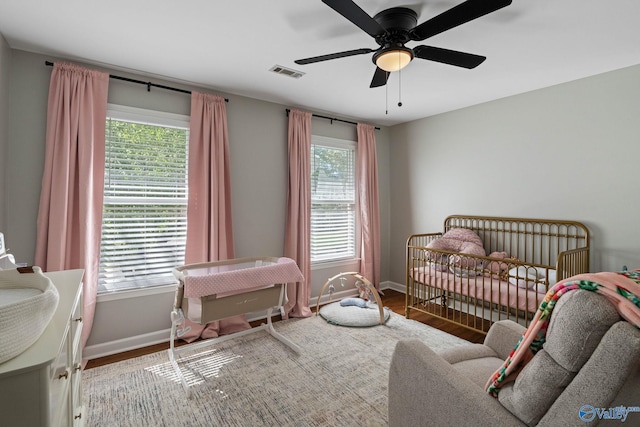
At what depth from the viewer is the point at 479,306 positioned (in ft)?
10.4

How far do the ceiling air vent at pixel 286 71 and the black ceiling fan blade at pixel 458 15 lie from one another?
4.03 ft

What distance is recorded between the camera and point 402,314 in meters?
3.58

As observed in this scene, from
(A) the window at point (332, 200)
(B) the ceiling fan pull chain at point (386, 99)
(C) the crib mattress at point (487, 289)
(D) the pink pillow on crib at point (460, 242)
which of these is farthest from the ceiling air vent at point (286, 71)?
(C) the crib mattress at point (487, 289)

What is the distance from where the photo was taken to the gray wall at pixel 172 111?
2.29m

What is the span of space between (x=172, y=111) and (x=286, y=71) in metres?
1.17

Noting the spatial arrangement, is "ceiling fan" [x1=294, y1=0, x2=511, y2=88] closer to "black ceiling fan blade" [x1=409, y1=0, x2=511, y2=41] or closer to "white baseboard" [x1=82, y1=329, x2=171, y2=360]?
"black ceiling fan blade" [x1=409, y1=0, x2=511, y2=41]

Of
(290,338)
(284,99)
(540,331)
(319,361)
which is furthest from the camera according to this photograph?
(284,99)

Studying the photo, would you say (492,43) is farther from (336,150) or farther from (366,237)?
(366,237)

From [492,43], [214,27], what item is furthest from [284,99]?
[492,43]

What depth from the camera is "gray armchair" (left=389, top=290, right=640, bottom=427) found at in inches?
31.7

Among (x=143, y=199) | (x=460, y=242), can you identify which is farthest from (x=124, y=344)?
(x=460, y=242)

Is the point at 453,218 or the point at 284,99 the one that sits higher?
the point at 284,99

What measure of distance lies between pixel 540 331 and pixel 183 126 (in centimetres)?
310

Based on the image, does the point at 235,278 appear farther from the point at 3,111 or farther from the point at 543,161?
the point at 543,161
